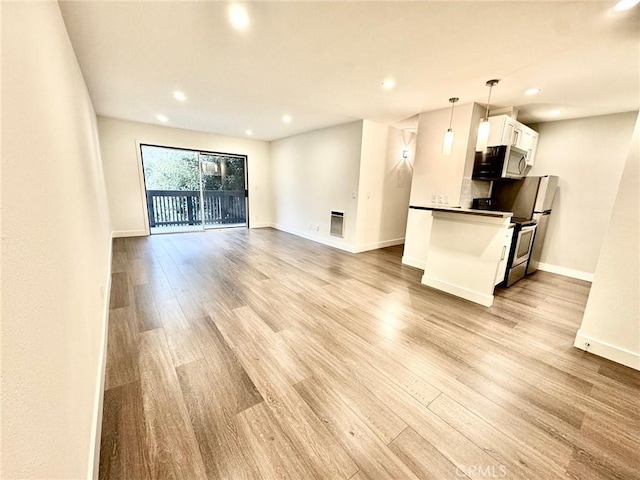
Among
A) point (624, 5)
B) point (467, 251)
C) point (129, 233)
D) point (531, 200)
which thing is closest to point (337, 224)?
point (467, 251)

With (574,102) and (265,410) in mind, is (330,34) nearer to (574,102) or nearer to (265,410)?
(265,410)

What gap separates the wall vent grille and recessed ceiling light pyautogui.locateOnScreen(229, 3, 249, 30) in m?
3.53

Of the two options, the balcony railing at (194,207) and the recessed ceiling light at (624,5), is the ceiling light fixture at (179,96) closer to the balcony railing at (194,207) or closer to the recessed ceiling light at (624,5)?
the balcony railing at (194,207)

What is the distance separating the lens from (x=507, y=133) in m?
3.34

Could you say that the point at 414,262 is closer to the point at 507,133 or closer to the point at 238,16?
the point at 507,133

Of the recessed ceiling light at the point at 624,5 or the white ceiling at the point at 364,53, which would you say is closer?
the recessed ceiling light at the point at 624,5

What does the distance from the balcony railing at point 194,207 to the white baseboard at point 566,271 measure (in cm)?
690

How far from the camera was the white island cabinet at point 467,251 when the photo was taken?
8.88ft

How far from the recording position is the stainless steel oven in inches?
126

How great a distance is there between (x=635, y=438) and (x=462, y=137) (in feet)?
11.2

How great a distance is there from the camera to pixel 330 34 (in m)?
2.00

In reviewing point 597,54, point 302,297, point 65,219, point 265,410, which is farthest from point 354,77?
point 265,410

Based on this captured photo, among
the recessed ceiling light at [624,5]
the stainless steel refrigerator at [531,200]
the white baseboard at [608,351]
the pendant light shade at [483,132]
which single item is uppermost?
the recessed ceiling light at [624,5]

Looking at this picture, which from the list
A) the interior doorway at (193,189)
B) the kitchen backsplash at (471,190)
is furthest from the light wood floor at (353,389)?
the interior doorway at (193,189)
